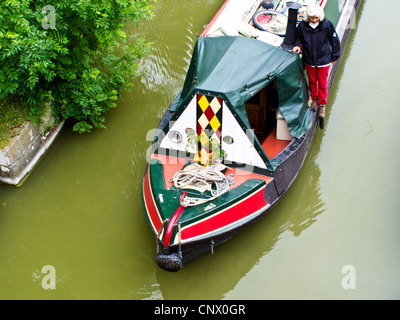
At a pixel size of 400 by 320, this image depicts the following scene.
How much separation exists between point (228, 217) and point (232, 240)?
652 millimetres

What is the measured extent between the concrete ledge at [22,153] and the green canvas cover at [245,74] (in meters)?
2.15

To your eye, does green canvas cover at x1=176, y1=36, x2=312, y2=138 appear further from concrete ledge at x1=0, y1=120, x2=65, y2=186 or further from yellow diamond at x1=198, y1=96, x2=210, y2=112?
concrete ledge at x1=0, y1=120, x2=65, y2=186

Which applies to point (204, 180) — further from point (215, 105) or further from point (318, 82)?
point (318, 82)

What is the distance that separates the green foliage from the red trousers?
233 centimetres

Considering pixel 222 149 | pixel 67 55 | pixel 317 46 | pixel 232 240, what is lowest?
pixel 232 240

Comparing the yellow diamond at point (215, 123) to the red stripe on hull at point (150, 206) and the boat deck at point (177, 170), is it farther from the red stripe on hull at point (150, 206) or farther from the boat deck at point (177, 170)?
the red stripe on hull at point (150, 206)

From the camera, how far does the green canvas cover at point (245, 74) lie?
20.1ft

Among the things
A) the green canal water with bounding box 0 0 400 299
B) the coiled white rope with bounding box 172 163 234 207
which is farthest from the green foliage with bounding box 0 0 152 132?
Result: the coiled white rope with bounding box 172 163 234 207

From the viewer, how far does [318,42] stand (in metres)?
6.70

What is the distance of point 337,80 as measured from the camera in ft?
29.0

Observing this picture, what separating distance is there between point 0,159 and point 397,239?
4.91m

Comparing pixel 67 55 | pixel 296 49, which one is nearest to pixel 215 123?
pixel 296 49

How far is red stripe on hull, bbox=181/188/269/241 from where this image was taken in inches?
231

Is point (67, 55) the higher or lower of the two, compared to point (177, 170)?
higher
